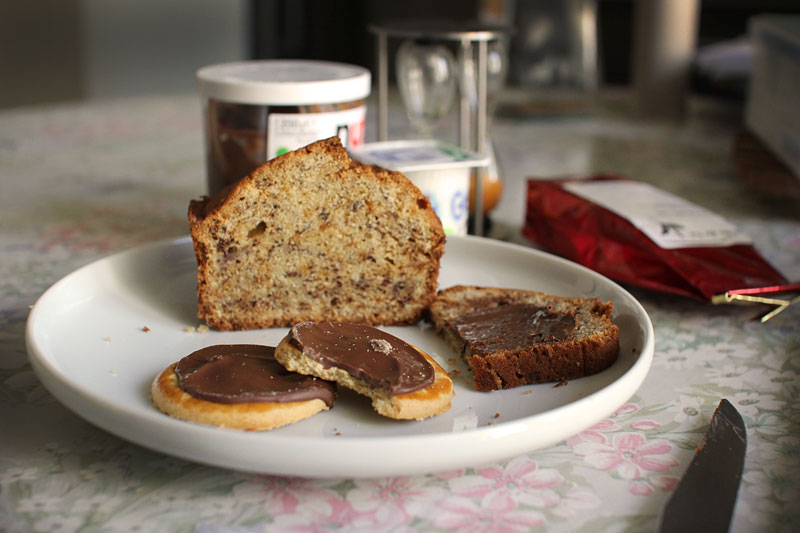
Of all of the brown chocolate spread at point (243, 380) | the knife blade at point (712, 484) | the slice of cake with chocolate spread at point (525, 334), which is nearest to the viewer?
the knife blade at point (712, 484)

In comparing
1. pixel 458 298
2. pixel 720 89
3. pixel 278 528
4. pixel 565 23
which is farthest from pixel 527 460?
pixel 565 23

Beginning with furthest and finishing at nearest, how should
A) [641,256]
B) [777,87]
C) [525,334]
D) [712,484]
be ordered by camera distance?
[777,87]
[641,256]
[525,334]
[712,484]

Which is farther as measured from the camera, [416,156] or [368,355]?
[416,156]

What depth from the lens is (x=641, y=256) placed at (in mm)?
1297

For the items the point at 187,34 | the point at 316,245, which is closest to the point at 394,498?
the point at 316,245

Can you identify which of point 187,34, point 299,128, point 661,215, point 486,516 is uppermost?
point 187,34

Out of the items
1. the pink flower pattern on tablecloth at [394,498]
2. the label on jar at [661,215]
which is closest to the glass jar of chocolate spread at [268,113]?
the label on jar at [661,215]

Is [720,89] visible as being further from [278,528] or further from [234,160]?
[278,528]

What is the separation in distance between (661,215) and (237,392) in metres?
0.91

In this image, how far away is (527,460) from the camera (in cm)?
81

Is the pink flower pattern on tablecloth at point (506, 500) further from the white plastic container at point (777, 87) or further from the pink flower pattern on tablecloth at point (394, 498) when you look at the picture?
the white plastic container at point (777, 87)

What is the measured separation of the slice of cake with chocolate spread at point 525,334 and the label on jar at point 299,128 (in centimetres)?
40

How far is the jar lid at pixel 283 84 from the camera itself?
1312 millimetres

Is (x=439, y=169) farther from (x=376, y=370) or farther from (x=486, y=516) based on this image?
(x=486, y=516)
